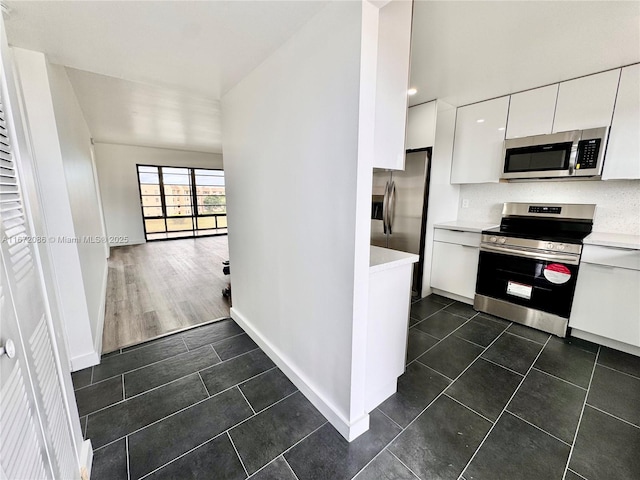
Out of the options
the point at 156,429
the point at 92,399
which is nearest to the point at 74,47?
the point at 92,399

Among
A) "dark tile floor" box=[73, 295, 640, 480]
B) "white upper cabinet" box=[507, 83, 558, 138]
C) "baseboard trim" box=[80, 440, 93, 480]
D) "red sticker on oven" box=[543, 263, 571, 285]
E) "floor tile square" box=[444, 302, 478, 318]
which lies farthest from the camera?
"floor tile square" box=[444, 302, 478, 318]

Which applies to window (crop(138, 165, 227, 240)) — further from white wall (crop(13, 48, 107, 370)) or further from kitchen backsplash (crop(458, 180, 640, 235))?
kitchen backsplash (crop(458, 180, 640, 235))

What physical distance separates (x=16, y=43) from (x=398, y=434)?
3.17 metres

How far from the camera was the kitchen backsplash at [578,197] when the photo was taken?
2.39 meters

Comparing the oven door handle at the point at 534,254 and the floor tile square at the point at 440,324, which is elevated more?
the oven door handle at the point at 534,254

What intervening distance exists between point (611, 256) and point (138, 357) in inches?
153

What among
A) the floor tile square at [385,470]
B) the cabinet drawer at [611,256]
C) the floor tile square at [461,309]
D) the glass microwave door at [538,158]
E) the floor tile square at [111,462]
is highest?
the glass microwave door at [538,158]

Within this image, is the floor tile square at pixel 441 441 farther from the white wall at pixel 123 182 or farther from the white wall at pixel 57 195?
the white wall at pixel 123 182

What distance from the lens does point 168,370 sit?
6.66 feet

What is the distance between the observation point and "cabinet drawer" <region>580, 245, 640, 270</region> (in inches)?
81.9

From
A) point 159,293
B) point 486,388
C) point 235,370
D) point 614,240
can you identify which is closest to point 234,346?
point 235,370

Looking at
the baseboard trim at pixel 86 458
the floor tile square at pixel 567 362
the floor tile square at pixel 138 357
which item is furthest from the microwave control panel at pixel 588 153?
the baseboard trim at pixel 86 458

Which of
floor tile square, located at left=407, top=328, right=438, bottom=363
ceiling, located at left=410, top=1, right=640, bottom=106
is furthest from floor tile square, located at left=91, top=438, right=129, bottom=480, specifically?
ceiling, located at left=410, top=1, right=640, bottom=106

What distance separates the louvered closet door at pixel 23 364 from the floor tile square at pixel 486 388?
6.54ft
